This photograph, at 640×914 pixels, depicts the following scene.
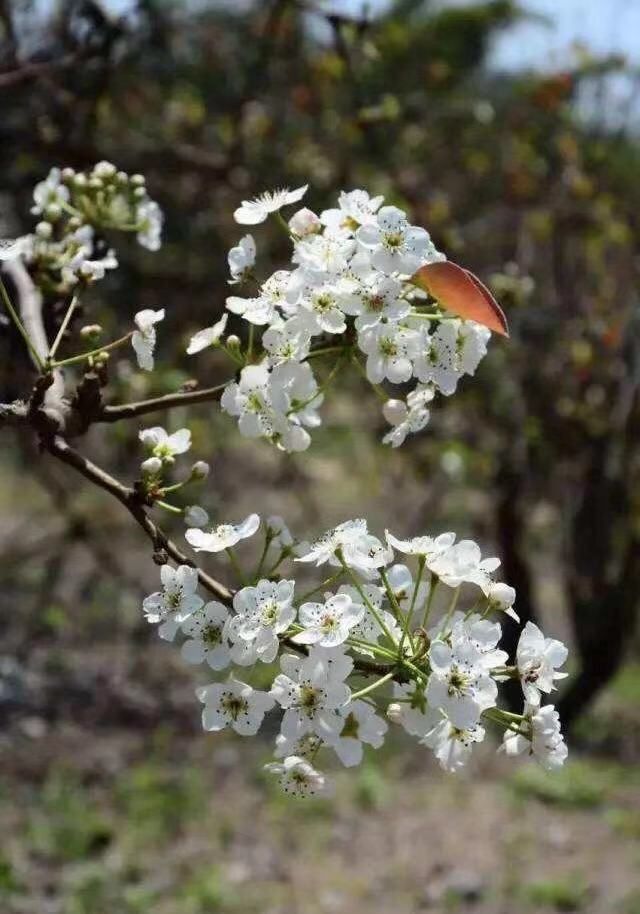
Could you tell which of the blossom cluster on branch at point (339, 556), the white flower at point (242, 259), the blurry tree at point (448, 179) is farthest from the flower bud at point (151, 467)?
the blurry tree at point (448, 179)

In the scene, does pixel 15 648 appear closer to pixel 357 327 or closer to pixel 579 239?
pixel 579 239

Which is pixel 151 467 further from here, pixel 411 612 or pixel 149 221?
pixel 149 221

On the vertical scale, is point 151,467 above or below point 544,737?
above

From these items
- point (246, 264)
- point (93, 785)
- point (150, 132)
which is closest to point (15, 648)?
point (93, 785)

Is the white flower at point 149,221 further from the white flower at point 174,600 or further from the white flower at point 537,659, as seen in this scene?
the white flower at point 537,659

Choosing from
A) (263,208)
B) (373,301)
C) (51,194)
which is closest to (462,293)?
(373,301)

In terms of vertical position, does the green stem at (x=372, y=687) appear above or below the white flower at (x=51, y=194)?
below

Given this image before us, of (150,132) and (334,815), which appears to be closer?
(334,815)
